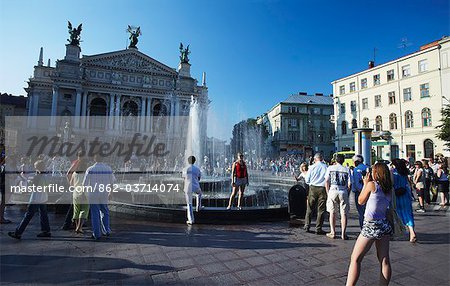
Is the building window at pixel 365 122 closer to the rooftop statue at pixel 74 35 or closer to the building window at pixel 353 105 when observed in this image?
the building window at pixel 353 105

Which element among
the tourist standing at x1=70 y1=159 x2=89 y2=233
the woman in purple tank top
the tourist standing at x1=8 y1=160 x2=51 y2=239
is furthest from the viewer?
the tourist standing at x1=70 y1=159 x2=89 y2=233

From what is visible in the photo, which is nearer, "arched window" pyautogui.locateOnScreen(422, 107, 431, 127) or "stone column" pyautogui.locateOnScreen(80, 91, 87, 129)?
"arched window" pyautogui.locateOnScreen(422, 107, 431, 127)

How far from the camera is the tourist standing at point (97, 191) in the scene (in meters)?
5.54

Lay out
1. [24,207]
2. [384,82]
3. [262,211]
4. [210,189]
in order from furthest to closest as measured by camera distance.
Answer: [384,82] → [210,189] → [24,207] → [262,211]

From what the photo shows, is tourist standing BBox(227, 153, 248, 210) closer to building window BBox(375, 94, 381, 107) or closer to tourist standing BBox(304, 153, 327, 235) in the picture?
tourist standing BBox(304, 153, 327, 235)

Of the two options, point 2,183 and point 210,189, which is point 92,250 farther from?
point 210,189

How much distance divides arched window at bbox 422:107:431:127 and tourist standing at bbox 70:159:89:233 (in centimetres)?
3861

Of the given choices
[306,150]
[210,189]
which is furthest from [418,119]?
[210,189]

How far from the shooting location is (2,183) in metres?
6.96

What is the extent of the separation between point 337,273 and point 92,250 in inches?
177

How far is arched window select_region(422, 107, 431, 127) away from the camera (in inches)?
1211

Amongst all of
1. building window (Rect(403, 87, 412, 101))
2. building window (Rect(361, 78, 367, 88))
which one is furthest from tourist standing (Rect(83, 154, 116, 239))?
building window (Rect(361, 78, 367, 88))

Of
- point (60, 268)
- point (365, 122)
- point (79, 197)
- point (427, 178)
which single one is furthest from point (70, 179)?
point (365, 122)

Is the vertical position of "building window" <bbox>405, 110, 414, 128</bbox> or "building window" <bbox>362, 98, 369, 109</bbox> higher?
"building window" <bbox>362, 98, 369, 109</bbox>
